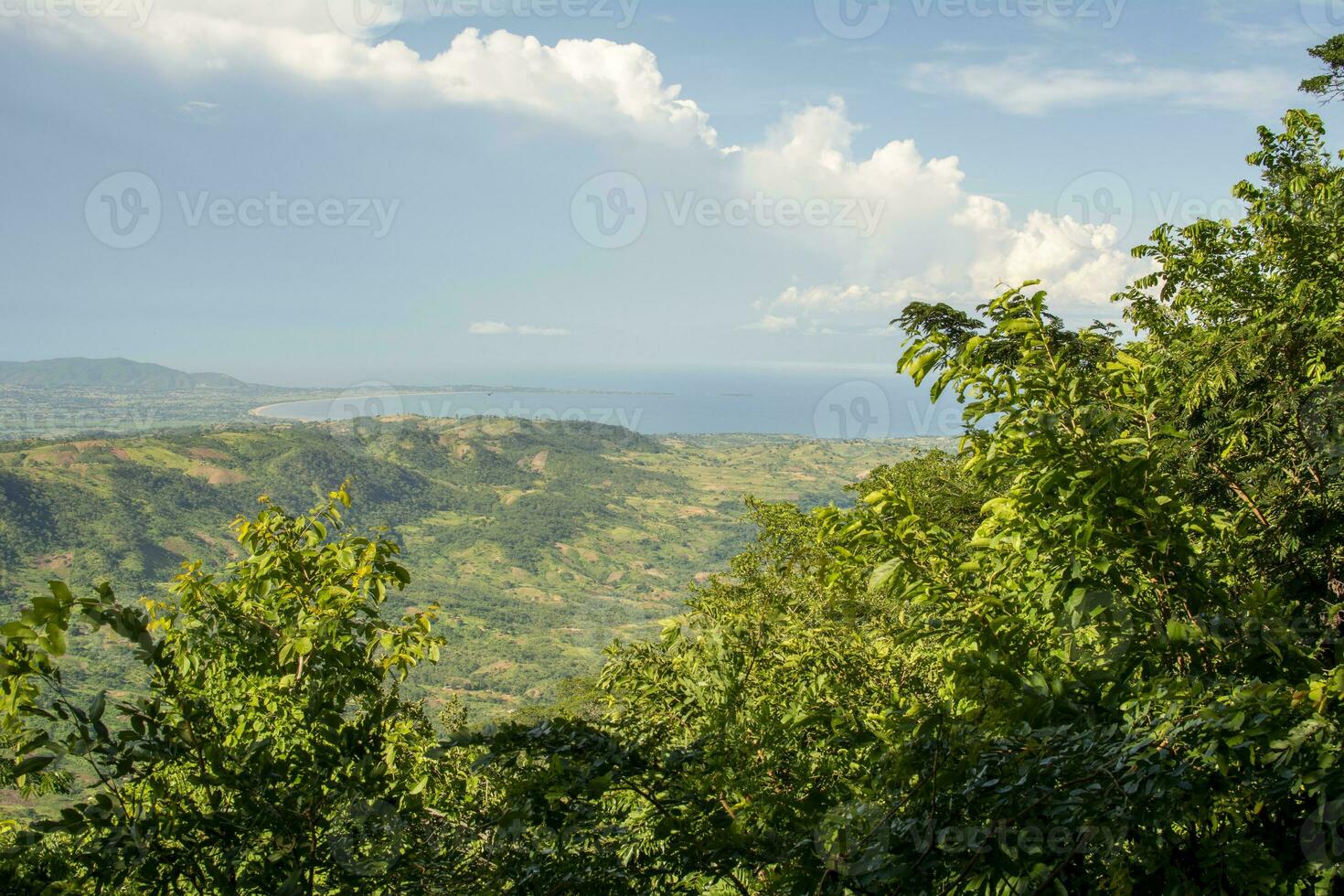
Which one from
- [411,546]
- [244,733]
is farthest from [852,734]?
[411,546]

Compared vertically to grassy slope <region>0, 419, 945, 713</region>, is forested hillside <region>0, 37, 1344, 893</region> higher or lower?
higher

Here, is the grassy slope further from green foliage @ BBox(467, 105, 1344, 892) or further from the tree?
green foliage @ BBox(467, 105, 1344, 892)

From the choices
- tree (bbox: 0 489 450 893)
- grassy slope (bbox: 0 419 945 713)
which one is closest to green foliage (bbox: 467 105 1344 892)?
tree (bbox: 0 489 450 893)

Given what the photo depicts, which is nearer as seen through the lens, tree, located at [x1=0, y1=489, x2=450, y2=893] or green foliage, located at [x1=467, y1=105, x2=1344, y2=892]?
green foliage, located at [x1=467, y1=105, x2=1344, y2=892]

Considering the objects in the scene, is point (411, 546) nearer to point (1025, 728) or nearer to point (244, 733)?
point (244, 733)

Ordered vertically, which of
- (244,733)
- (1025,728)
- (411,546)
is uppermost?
(1025,728)

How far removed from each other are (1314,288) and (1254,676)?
6648mm

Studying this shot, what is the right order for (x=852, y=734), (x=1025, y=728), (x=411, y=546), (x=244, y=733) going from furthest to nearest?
1. (x=411, y=546)
2. (x=244, y=733)
3. (x=852, y=734)
4. (x=1025, y=728)

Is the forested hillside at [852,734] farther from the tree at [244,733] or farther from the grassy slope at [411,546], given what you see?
the grassy slope at [411,546]

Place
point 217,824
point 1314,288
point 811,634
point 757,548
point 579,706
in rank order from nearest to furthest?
point 217,824, point 811,634, point 1314,288, point 757,548, point 579,706

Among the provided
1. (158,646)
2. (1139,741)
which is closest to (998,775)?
(1139,741)

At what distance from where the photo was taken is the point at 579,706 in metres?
40.1

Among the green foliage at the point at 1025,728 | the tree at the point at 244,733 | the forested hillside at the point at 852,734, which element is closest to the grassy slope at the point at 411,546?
the tree at the point at 244,733

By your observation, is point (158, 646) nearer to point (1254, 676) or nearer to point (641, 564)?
point (1254, 676)
